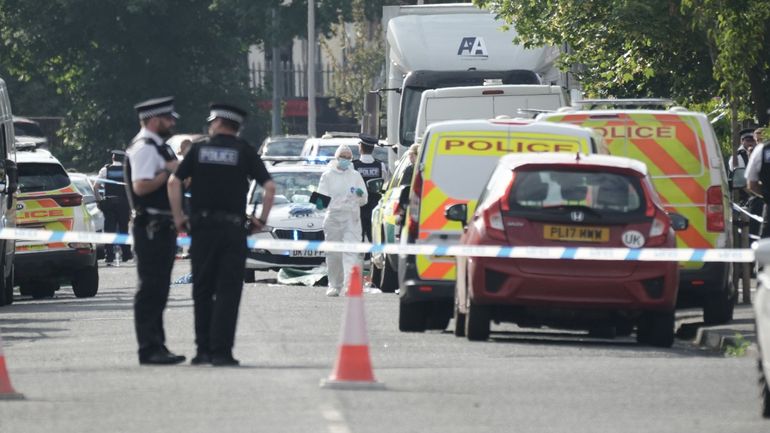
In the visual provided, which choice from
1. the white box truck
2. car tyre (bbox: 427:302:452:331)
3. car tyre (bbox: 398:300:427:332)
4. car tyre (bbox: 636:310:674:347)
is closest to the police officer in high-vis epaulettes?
car tyre (bbox: 636:310:674:347)

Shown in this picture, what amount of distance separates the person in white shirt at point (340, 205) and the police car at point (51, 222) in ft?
9.88

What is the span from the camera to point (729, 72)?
68.0ft

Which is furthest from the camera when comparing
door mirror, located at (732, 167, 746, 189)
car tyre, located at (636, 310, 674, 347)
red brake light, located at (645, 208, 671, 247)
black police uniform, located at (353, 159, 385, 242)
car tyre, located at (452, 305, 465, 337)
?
black police uniform, located at (353, 159, 385, 242)

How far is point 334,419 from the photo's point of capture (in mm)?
10500

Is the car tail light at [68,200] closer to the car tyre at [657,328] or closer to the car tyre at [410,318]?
the car tyre at [410,318]

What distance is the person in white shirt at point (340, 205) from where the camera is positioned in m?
23.4

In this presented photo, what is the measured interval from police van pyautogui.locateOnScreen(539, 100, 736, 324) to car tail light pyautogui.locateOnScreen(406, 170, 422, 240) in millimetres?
2095

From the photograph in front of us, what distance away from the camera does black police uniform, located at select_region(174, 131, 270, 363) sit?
13172 millimetres

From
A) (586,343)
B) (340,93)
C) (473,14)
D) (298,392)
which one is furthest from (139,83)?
(298,392)

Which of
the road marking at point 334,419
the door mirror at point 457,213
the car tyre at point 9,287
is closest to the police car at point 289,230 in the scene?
the car tyre at point 9,287

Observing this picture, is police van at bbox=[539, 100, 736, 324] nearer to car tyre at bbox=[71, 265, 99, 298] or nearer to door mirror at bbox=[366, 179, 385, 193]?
door mirror at bbox=[366, 179, 385, 193]

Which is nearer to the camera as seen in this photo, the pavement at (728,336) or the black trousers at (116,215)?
the pavement at (728,336)

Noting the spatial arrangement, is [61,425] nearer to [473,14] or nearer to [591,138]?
[591,138]

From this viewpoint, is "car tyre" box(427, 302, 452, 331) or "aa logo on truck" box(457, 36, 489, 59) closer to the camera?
"car tyre" box(427, 302, 452, 331)
